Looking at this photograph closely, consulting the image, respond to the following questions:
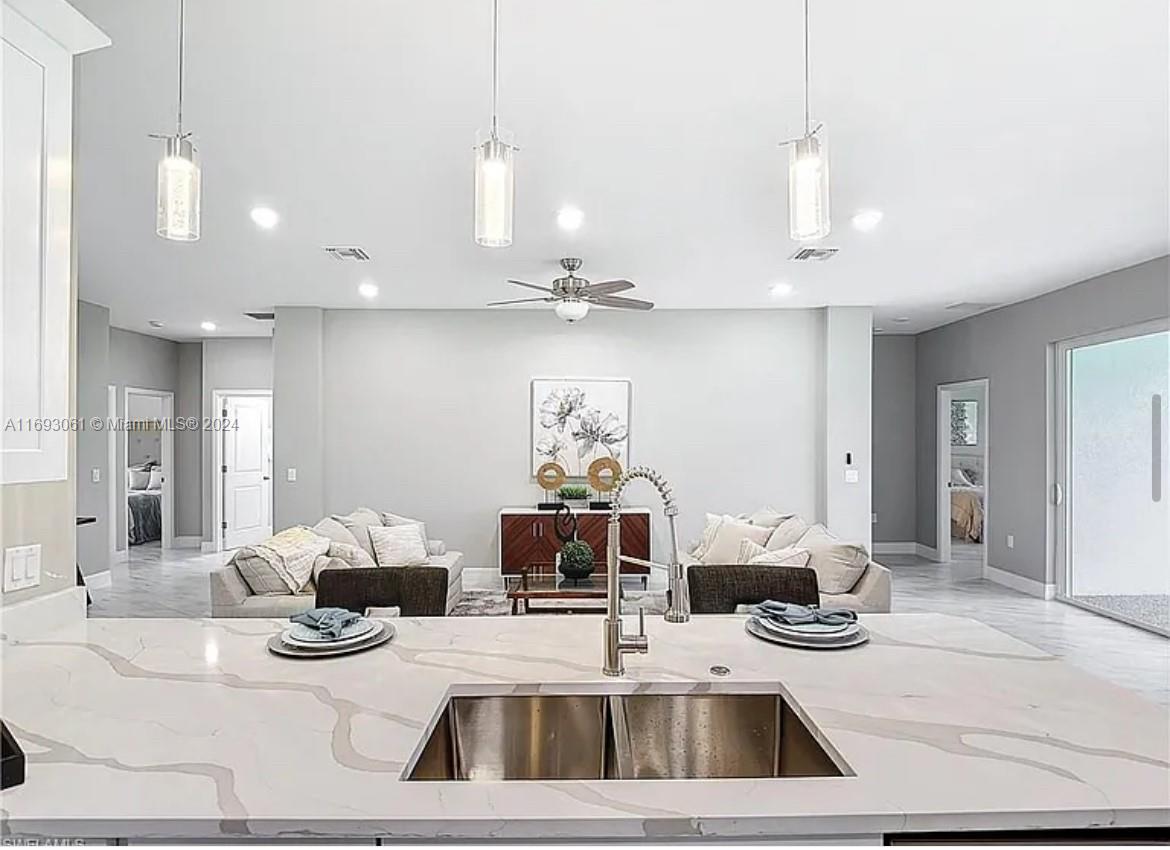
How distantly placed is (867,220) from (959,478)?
18.7ft

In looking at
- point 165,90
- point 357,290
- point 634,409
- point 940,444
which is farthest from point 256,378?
point 940,444

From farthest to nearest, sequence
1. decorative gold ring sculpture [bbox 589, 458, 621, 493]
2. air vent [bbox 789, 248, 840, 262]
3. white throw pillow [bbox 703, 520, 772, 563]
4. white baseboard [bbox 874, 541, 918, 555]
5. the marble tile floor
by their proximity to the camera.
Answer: white baseboard [bbox 874, 541, 918, 555] → decorative gold ring sculpture [bbox 589, 458, 621, 493] → white throw pillow [bbox 703, 520, 772, 563] → air vent [bbox 789, 248, 840, 262] → the marble tile floor

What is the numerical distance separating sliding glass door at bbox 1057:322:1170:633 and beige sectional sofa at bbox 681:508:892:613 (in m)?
2.73

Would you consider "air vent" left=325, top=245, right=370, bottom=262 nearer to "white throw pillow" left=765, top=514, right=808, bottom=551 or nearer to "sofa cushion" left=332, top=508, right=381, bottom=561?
"sofa cushion" left=332, top=508, right=381, bottom=561

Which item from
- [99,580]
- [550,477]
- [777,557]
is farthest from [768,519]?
[99,580]

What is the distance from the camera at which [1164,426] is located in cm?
618

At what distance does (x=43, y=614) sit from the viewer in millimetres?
2004

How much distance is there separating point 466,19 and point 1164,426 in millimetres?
6254

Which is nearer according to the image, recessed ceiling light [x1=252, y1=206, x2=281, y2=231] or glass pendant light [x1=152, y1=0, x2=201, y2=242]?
glass pendant light [x1=152, y1=0, x2=201, y2=242]

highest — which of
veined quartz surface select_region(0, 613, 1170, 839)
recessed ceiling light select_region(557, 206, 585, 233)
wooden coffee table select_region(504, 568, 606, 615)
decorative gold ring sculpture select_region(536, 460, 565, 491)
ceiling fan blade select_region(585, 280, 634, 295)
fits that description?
recessed ceiling light select_region(557, 206, 585, 233)

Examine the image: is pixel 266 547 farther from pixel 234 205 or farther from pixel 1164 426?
pixel 1164 426

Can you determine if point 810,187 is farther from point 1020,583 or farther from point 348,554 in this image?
point 1020,583

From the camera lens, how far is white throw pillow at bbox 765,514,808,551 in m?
5.24

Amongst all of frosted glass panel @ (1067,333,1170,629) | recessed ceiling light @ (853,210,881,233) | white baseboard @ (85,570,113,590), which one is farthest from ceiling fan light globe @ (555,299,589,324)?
white baseboard @ (85,570,113,590)
